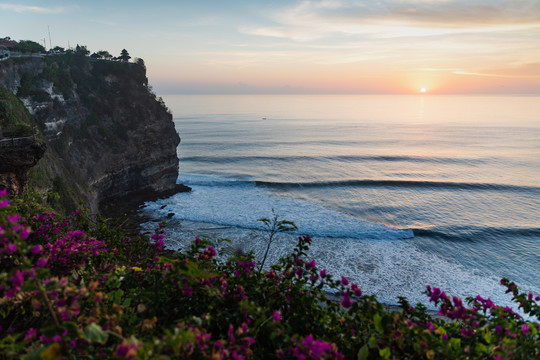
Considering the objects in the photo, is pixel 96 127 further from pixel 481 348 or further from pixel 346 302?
pixel 481 348

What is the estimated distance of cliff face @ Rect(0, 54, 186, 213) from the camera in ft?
93.3

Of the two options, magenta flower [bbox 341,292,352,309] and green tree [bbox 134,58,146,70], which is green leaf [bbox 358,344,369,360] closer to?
magenta flower [bbox 341,292,352,309]

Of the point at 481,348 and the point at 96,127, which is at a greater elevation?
the point at 96,127

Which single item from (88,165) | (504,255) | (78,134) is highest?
(78,134)

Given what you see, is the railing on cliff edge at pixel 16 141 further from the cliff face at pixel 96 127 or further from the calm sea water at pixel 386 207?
the calm sea water at pixel 386 207

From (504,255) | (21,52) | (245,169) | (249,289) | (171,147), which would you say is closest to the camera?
(249,289)

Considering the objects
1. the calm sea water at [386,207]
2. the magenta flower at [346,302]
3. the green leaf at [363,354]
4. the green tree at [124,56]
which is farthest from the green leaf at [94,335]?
the green tree at [124,56]

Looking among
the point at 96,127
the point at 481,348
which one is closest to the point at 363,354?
the point at 481,348

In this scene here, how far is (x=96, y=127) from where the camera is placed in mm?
37031

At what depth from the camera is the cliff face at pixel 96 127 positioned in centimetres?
2844

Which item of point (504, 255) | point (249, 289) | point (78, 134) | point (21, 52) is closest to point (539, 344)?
point (249, 289)

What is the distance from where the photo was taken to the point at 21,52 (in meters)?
37.5

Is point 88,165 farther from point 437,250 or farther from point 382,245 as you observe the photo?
point 437,250

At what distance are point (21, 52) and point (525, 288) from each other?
54.2m
